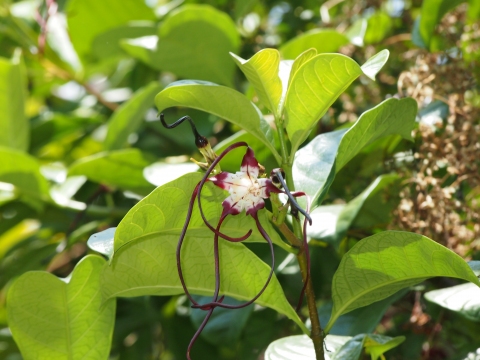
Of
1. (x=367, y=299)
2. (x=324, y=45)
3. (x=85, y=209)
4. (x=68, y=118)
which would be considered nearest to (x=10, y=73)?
(x=68, y=118)

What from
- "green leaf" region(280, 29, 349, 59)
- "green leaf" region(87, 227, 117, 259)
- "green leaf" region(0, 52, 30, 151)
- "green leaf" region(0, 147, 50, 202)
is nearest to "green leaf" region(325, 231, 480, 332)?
"green leaf" region(87, 227, 117, 259)

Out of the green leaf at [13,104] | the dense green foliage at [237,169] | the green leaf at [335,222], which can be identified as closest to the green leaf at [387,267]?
the dense green foliage at [237,169]

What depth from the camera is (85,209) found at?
3.59 feet

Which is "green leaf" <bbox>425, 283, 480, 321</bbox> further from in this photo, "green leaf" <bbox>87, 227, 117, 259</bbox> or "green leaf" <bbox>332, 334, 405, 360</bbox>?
"green leaf" <bbox>87, 227, 117, 259</bbox>

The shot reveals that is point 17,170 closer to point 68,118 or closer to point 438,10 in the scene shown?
point 68,118

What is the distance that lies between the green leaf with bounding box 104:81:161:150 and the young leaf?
19.0 inches

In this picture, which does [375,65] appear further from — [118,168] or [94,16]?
[94,16]

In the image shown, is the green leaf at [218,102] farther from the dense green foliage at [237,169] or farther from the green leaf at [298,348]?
the green leaf at [298,348]

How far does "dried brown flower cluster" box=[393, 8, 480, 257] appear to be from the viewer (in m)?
0.74

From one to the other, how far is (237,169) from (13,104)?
1.73ft

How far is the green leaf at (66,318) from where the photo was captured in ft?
2.21

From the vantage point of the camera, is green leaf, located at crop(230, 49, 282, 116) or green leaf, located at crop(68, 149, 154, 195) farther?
green leaf, located at crop(68, 149, 154, 195)

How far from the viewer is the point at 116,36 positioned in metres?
1.17

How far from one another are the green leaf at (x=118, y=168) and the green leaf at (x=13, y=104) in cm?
21
